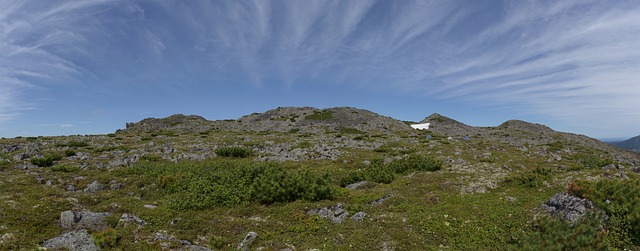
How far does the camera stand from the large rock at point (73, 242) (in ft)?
31.7

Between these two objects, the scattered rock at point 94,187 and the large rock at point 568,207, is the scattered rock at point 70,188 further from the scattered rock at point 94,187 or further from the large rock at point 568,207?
the large rock at point 568,207

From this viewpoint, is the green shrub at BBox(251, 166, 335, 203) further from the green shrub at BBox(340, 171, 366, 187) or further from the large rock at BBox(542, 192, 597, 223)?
the large rock at BBox(542, 192, 597, 223)

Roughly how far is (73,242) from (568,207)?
1743cm

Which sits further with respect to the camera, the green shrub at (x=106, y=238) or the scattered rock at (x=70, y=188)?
Answer: the scattered rock at (x=70, y=188)

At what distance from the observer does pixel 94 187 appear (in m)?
16.7

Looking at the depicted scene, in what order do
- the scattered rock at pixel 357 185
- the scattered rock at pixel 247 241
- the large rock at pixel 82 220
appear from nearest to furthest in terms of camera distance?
the scattered rock at pixel 247 241
the large rock at pixel 82 220
the scattered rock at pixel 357 185

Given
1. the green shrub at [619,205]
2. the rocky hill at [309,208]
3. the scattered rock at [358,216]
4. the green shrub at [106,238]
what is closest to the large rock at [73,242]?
the rocky hill at [309,208]

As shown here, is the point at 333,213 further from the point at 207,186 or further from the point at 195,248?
the point at 207,186

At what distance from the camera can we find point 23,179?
16.9 meters

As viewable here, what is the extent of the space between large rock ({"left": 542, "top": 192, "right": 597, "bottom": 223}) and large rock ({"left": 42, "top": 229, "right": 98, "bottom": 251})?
52.7ft

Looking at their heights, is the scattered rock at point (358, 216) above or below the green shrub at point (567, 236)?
above

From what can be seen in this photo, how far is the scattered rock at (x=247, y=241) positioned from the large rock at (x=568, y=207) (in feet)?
36.7

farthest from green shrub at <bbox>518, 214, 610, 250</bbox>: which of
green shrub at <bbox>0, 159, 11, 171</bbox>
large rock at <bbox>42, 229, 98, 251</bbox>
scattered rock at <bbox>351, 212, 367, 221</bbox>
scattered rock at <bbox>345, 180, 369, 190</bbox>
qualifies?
green shrub at <bbox>0, 159, 11, 171</bbox>

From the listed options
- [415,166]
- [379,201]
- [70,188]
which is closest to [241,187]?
[379,201]
